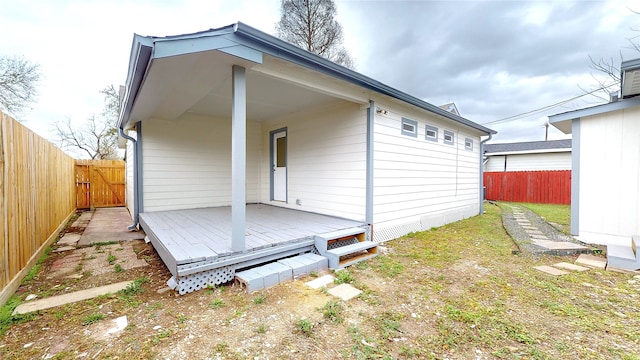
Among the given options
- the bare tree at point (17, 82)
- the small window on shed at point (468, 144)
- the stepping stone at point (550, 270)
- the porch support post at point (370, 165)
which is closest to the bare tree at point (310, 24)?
the small window on shed at point (468, 144)

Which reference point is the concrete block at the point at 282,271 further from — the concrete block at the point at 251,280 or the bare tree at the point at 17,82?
the bare tree at the point at 17,82

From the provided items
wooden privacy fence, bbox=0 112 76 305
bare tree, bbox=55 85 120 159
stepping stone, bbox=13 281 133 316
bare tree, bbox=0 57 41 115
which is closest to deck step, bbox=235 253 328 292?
stepping stone, bbox=13 281 133 316

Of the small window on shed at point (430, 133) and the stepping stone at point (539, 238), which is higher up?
the small window on shed at point (430, 133)

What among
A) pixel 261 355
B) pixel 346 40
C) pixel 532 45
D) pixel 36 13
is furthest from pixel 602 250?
pixel 36 13

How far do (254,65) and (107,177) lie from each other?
33.4ft

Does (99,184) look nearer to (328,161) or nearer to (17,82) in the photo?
(17,82)

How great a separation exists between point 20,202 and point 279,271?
3009 millimetres

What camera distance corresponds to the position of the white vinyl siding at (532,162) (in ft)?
48.8

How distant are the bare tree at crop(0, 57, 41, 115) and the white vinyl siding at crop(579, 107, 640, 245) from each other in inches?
764

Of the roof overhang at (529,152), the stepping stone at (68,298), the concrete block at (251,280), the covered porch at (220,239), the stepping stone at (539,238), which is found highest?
the roof overhang at (529,152)

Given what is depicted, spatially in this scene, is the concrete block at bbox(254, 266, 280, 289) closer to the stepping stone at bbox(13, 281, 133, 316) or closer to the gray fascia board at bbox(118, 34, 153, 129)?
the stepping stone at bbox(13, 281, 133, 316)

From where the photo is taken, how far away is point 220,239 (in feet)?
11.2

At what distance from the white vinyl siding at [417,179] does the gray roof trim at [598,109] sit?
2.26m

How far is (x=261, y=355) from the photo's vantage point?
68.7 inches
